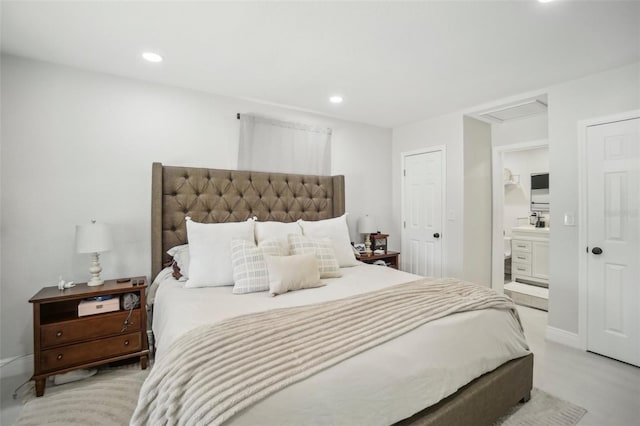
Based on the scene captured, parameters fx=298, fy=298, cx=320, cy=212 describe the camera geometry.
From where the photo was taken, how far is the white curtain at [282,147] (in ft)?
10.5

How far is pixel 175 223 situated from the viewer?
2.75 metres

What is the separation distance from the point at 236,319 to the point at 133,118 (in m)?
2.24

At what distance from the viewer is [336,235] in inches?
117

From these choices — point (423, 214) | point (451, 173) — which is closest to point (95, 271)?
point (423, 214)

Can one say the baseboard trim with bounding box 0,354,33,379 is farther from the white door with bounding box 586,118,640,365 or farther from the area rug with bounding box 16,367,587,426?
the white door with bounding box 586,118,640,365

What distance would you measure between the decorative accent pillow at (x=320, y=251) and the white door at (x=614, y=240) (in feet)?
7.60

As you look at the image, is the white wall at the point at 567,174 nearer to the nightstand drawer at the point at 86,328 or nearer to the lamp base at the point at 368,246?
the lamp base at the point at 368,246

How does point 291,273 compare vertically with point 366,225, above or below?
below

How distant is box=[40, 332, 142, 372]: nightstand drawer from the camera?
6.74ft

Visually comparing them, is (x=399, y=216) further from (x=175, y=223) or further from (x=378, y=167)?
Answer: (x=175, y=223)

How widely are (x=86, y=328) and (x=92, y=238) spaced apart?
0.65 meters

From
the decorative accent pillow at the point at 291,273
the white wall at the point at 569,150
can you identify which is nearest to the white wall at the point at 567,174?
the white wall at the point at 569,150

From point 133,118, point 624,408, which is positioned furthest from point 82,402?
point 624,408

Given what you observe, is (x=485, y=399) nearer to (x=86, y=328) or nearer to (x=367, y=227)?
(x=367, y=227)
